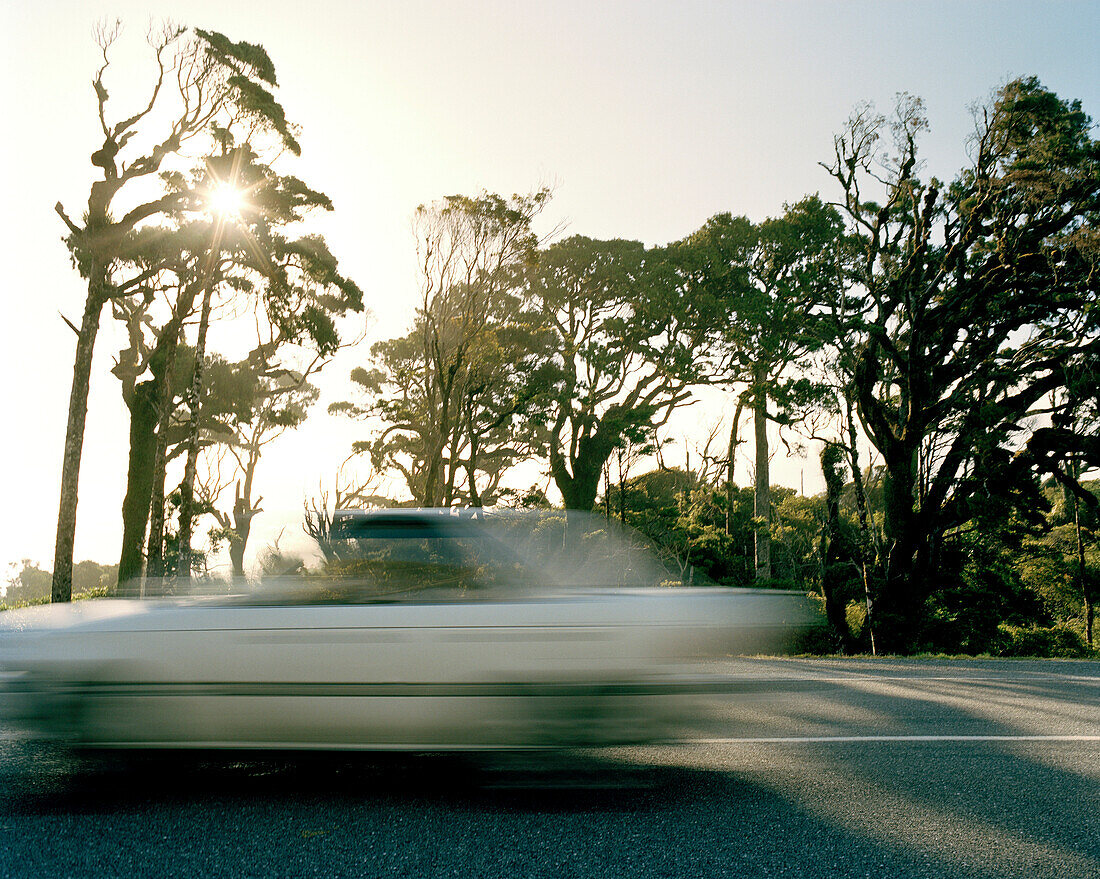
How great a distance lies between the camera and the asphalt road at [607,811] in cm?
326

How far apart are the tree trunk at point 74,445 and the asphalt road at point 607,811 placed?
1478cm

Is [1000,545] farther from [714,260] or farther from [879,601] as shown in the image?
[714,260]

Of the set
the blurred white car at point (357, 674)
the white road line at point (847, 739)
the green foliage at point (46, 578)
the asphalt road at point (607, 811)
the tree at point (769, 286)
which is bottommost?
the green foliage at point (46, 578)

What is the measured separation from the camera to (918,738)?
5414 millimetres

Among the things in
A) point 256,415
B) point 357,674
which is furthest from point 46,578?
point 357,674

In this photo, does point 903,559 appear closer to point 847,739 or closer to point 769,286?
point 769,286

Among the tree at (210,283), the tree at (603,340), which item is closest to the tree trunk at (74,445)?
the tree at (210,283)

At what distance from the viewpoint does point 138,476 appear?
20719 millimetres

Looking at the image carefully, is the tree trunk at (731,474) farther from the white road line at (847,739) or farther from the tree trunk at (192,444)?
the white road line at (847,739)

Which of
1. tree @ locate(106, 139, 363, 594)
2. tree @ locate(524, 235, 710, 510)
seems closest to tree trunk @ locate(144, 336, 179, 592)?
tree @ locate(106, 139, 363, 594)

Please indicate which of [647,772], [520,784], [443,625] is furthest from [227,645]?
[647,772]

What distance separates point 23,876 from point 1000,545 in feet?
79.4

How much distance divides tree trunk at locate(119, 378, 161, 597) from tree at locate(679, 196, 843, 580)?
1682cm

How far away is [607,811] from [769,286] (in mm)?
23155
